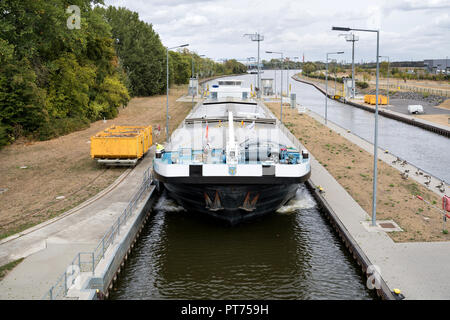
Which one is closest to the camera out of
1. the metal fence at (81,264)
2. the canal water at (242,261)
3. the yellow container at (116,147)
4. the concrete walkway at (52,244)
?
Answer: the metal fence at (81,264)

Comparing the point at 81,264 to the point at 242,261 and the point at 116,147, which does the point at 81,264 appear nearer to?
the point at 242,261

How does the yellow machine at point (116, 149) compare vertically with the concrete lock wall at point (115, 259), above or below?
above

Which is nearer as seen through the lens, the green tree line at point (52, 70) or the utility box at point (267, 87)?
the green tree line at point (52, 70)

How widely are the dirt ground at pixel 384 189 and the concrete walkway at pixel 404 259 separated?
628mm

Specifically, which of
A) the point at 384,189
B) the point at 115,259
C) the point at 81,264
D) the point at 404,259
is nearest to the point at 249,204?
the point at 115,259

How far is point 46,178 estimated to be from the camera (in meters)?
24.7

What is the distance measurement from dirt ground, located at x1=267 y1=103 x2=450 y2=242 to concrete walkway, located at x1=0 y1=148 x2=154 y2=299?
409 inches

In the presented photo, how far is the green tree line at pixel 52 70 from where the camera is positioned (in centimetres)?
3247

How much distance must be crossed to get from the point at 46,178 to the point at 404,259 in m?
18.2

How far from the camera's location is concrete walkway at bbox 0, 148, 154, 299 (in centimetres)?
1236

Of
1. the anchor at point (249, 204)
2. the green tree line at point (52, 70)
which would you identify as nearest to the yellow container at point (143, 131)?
the green tree line at point (52, 70)

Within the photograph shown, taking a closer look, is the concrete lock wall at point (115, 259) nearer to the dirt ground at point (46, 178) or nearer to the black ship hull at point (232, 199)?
the black ship hull at point (232, 199)

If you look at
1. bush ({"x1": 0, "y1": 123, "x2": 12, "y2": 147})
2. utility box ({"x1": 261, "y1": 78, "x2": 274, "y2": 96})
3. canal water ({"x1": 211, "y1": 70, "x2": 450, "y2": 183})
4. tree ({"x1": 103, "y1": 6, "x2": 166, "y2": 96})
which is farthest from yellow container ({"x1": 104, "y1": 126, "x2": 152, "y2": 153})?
utility box ({"x1": 261, "y1": 78, "x2": 274, "y2": 96})
